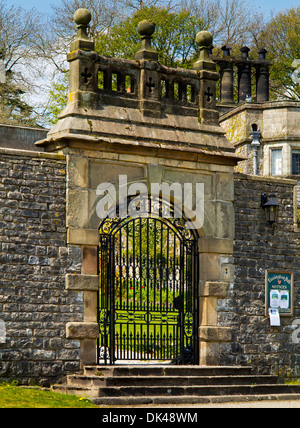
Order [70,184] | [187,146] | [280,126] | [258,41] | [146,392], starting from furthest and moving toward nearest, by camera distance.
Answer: [258,41]
[280,126]
[187,146]
[70,184]
[146,392]


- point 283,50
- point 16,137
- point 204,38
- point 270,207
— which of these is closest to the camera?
point 204,38

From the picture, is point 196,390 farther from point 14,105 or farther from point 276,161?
point 14,105

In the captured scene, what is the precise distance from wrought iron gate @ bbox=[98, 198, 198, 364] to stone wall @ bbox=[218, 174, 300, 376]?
0.65 metres

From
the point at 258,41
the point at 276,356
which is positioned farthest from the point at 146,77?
the point at 258,41

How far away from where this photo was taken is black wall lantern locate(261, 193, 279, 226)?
→ 592 inches

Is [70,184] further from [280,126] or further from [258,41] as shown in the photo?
[258,41]

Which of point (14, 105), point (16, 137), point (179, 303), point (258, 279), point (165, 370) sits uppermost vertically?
point (14, 105)

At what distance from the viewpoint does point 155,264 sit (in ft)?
46.0

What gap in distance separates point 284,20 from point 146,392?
3076 centimetres

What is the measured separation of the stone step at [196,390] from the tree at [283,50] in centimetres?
2483

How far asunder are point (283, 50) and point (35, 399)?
1203 inches

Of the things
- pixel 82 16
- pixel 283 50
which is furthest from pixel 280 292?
pixel 283 50

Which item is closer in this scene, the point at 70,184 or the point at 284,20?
the point at 70,184

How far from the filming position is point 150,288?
46.9 ft
